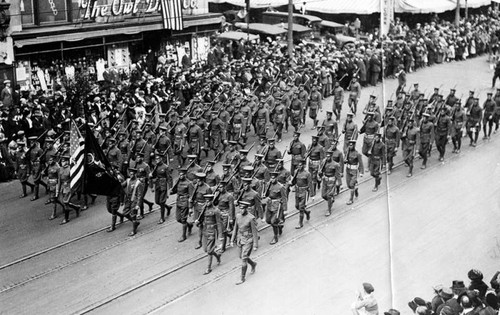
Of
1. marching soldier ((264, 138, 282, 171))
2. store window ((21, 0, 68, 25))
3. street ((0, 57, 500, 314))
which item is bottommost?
street ((0, 57, 500, 314))

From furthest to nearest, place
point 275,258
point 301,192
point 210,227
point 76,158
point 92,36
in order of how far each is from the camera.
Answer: point 92,36, point 301,192, point 76,158, point 275,258, point 210,227

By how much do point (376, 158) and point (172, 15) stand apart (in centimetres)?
1483

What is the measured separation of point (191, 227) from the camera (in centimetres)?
1614

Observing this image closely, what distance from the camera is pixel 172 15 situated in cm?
3081

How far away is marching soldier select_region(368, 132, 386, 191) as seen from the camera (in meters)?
18.7

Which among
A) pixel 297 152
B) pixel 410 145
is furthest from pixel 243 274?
pixel 410 145

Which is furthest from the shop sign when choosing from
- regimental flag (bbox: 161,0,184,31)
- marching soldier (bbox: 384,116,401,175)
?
marching soldier (bbox: 384,116,401,175)

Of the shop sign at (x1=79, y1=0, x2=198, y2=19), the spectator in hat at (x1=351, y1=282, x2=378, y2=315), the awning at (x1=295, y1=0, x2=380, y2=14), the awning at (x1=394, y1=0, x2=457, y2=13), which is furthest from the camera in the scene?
the awning at (x1=394, y1=0, x2=457, y2=13)

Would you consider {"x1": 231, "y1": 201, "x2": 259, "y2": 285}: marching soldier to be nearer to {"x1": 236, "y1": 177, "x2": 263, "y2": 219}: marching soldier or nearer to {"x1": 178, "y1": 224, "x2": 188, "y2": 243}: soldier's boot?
{"x1": 236, "y1": 177, "x2": 263, "y2": 219}: marching soldier

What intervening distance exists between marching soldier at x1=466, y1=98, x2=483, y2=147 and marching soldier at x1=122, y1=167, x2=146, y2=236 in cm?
1097

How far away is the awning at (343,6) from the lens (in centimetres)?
4150

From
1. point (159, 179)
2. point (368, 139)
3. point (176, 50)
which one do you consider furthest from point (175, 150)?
point (176, 50)

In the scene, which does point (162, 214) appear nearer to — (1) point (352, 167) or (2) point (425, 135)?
(1) point (352, 167)

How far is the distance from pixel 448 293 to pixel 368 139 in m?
9.46
